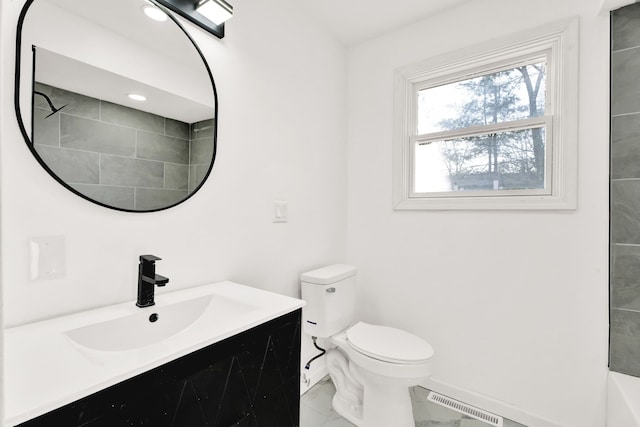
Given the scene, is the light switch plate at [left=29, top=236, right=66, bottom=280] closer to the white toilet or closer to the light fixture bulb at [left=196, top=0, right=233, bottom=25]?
the light fixture bulb at [left=196, top=0, right=233, bottom=25]

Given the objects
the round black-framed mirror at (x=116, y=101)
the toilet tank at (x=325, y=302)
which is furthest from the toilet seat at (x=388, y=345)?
the round black-framed mirror at (x=116, y=101)

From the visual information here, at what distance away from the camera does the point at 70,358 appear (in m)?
0.77

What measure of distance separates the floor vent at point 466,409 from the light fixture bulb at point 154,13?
7.92 ft

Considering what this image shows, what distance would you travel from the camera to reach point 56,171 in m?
1.01

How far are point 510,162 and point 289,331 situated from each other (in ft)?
5.30

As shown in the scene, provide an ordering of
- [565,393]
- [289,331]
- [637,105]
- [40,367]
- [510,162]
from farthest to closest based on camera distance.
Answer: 1. [510,162]
2. [565,393]
3. [637,105]
4. [289,331]
5. [40,367]

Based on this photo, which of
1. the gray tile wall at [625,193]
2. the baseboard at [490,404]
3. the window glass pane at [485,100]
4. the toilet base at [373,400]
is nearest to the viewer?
the gray tile wall at [625,193]

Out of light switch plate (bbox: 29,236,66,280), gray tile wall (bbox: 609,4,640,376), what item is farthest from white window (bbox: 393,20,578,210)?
light switch plate (bbox: 29,236,66,280)

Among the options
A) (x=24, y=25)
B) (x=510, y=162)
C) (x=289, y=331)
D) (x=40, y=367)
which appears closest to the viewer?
(x=40, y=367)

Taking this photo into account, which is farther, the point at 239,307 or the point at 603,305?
the point at 603,305

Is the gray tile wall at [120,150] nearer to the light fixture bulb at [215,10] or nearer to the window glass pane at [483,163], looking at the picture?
the light fixture bulb at [215,10]

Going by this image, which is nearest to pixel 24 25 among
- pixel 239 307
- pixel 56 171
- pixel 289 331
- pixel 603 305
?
pixel 56 171

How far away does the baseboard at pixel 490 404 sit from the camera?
1725 mm

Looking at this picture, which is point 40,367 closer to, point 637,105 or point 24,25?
point 24,25
